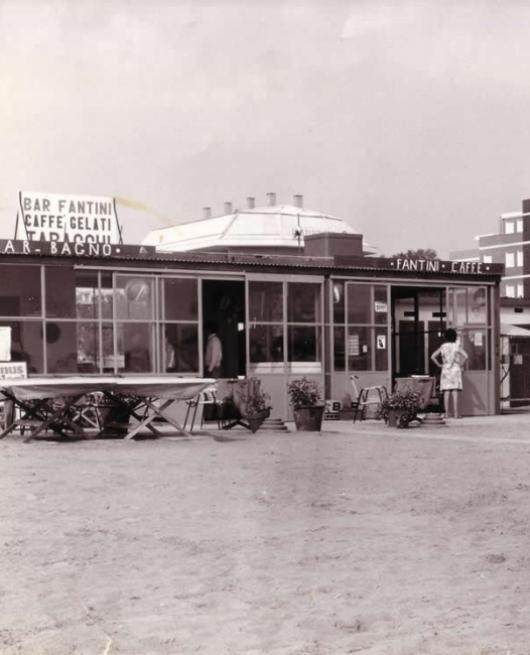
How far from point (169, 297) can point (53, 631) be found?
1533cm

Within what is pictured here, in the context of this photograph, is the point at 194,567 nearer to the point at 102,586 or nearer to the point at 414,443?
the point at 102,586

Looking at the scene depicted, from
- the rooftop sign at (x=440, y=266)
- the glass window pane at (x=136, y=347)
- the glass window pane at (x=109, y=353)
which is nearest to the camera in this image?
the glass window pane at (x=109, y=353)

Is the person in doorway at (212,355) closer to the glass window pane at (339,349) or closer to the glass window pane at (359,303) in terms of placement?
the glass window pane at (339,349)

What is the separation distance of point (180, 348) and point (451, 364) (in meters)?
4.95

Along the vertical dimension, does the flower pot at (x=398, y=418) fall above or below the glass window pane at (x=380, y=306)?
below

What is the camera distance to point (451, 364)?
21656 millimetres

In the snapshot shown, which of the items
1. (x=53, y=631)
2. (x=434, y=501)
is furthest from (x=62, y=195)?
(x=53, y=631)

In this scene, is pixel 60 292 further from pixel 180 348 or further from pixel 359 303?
pixel 359 303

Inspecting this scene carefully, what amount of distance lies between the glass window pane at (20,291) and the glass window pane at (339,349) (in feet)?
18.6

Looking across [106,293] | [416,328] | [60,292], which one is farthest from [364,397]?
[60,292]

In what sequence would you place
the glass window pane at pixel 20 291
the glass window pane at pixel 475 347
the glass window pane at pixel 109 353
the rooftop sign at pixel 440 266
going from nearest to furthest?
the glass window pane at pixel 20 291
the glass window pane at pixel 109 353
the rooftop sign at pixel 440 266
the glass window pane at pixel 475 347

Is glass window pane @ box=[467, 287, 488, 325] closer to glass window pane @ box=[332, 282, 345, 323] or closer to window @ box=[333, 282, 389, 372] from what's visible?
window @ box=[333, 282, 389, 372]

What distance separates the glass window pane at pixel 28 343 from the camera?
1902 cm

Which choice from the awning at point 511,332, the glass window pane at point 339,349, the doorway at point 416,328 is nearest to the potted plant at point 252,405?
the glass window pane at point 339,349
